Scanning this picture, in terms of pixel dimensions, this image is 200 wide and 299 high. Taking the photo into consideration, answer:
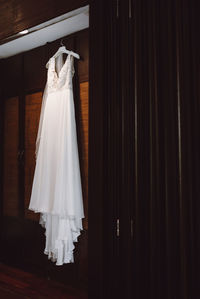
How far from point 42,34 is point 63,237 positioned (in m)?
1.44

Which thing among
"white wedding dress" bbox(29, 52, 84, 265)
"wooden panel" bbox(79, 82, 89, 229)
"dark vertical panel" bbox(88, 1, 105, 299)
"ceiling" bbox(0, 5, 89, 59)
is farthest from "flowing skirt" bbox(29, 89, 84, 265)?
"dark vertical panel" bbox(88, 1, 105, 299)

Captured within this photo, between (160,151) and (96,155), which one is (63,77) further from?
(160,151)

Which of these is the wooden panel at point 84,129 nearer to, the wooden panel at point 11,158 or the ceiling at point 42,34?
the ceiling at point 42,34

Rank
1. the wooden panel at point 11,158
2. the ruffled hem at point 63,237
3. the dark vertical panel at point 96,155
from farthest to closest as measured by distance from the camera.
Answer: the wooden panel at point 11,158 → the ruffled hem at point 63,237 → the dark vertical panel at point 96,155

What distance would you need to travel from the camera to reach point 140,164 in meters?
1.13

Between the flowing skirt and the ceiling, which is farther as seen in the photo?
the flowing skirt

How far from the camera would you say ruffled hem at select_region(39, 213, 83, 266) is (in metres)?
2.01

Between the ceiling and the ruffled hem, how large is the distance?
1199mm

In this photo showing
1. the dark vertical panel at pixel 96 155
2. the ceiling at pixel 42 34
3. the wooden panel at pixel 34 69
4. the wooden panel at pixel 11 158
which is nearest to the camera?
the dark vertical panel at pixel 96 155

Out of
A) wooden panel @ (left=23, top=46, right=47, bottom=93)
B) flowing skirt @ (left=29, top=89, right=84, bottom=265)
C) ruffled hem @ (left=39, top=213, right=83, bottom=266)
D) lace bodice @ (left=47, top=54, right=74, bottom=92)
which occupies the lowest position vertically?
ruffled hem @ (left=39, top=213, right=83, bottom=266)

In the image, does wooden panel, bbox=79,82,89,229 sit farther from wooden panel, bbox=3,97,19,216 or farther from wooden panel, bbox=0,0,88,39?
wooden panel, bbox=3,97,19,216

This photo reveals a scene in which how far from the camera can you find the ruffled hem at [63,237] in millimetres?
2008

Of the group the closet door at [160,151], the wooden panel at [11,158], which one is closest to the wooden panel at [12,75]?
the wooden panel at [11,158]

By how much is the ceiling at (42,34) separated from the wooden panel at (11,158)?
0.44 meters
